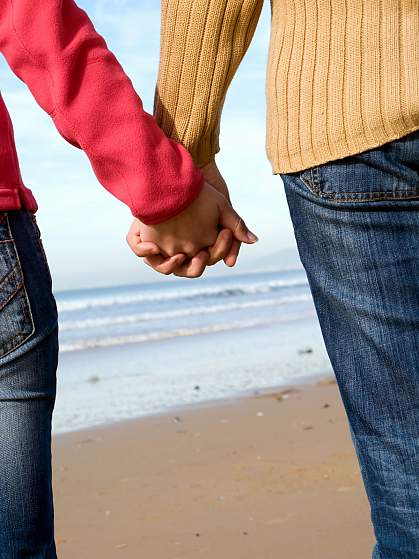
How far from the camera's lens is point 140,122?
1430 mm

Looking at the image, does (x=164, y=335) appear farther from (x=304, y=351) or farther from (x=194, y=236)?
(x=194, y=236)

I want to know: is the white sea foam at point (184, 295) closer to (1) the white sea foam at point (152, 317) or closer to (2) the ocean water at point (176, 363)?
(1) the white sea foam at point (152, 317)

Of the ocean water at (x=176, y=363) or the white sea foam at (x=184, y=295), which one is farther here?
the white sea foam at (x=184, y=295)

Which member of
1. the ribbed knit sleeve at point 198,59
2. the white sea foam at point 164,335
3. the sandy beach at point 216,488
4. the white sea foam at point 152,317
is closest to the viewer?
the ribbed knit sleeve at point 198,59

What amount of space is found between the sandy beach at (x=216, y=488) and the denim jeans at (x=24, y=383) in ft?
6.19

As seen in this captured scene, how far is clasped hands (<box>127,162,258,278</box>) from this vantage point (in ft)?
4.87

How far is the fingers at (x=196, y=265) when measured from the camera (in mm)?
1540

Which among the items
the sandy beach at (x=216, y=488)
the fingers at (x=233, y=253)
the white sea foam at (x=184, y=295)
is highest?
the fingers at (x=233, y=253)

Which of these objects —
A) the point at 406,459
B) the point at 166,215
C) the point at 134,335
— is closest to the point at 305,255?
the point at 166,215

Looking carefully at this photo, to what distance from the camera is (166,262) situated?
5.04 ft

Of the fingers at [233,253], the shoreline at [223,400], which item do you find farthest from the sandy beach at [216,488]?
the fingers at [233,253]

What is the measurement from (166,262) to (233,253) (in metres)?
0.13

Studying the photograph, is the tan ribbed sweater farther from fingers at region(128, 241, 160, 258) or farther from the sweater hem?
fingers at region(128, 241, 160, 258)

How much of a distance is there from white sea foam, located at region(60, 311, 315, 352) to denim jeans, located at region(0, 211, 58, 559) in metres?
10.7
